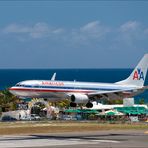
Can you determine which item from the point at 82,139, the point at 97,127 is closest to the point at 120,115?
the point at 97,127

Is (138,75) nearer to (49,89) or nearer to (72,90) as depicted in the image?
(72,90)

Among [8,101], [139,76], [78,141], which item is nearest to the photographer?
[78,141]

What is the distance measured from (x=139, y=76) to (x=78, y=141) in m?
49.3

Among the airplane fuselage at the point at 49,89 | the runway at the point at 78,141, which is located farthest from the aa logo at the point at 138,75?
the runway at the point at 78,141

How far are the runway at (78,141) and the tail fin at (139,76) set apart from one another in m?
38.4

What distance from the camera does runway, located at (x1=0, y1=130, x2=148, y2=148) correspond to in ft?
149

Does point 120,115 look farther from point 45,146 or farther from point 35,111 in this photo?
point 45,146

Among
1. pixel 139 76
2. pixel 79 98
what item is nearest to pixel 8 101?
pixel 139 76

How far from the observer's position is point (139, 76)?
97375 millimetres

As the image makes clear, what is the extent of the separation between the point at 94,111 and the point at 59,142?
64695mm

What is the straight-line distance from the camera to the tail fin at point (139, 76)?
315 ft

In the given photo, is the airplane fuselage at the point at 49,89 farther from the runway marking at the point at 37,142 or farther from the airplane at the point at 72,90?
the runway marking at the point at 37,142

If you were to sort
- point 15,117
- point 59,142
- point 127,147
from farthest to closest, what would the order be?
point 15,117
point 59,142
point 127,147

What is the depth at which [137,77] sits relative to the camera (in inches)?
3821
